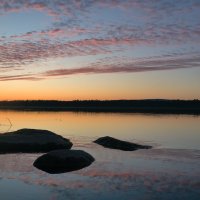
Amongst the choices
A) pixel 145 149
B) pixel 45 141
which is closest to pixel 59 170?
pixel 45 141

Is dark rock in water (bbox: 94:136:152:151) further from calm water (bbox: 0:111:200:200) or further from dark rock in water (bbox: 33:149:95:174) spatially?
dark rock in water (bbox: 33:149:95:174)

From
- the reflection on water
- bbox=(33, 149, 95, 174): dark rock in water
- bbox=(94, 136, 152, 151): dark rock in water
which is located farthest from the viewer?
the reflection on water

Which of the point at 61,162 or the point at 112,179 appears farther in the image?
the point at 61,162

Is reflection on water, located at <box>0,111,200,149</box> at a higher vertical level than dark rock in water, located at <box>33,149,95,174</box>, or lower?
lower

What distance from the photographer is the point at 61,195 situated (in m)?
15.7

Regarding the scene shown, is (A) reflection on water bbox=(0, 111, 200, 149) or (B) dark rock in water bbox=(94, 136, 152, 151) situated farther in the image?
(A) reflection on water bbox=(0, 111, 200, 149)

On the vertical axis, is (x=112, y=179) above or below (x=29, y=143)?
below

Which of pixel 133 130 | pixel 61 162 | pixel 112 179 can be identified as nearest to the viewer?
pixel 112 179

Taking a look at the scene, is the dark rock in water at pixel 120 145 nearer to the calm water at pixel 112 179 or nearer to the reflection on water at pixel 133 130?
the calm water at pixel 112 179

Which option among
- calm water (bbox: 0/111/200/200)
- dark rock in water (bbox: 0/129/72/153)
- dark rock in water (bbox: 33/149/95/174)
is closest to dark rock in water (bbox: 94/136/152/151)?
calm water (bbox: 0/111/200/200)

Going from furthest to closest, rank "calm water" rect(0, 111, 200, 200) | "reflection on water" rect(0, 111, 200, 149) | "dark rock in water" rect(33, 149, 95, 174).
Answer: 1. "reflection on water" rect(0, 111, 200, 149)
2. "dark rock in water" rect(33, 149, 95, 174)
3. "calm water" rect(0, 111, 200, 200)

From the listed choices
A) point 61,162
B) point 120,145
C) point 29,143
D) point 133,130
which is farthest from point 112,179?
point 133,130

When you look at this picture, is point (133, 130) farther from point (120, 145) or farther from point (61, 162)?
point (61, 162)

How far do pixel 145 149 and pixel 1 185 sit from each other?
1399 centimetres
